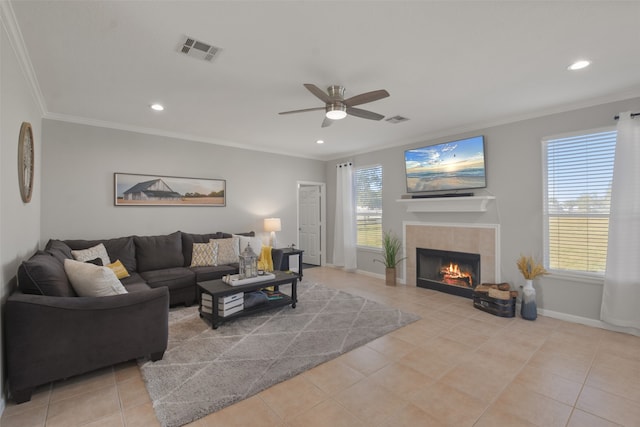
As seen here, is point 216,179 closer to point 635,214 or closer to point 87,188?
point 87,188

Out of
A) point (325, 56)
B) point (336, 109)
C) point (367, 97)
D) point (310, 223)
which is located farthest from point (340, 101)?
point (310, 223)

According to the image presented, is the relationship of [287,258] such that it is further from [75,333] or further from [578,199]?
[578,199]

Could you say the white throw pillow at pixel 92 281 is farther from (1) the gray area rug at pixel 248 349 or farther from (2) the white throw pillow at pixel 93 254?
(2) the white throw pillow at pixel 93 254

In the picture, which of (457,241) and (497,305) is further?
(457,241)

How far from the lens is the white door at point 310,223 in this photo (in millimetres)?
7121

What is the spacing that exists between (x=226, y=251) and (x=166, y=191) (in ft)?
4.65

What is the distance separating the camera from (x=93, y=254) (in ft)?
12.3

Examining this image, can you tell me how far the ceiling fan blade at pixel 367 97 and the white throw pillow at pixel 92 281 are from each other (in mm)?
2679

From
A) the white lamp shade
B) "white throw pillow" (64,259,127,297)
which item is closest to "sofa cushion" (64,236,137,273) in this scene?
"white throw pillow" (64,259,127,297)

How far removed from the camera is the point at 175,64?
2617mm

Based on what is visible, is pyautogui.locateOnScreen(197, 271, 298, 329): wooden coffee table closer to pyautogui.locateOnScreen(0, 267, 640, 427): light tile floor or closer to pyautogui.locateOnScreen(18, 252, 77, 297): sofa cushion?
pyautogui.locateOnScreen(0, 267, 640, 427): light tile floor

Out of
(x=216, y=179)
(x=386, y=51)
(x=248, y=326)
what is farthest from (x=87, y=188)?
(x=386, y=51)

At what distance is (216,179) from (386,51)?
3912mm

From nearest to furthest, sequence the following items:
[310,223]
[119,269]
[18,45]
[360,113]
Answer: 1. [18,45]
2. [360,113]
3. [119,269]
4. [310,223]
